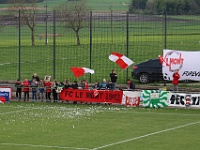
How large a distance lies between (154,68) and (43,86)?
277 inches

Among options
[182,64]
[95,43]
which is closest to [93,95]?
[182,64]

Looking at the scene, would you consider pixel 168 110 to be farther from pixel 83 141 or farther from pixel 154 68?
pixel 83 141

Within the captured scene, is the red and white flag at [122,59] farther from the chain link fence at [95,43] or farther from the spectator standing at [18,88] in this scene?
the spectator standing at [18,88]

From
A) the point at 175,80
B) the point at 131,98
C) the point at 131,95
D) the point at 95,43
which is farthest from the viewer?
the point at 95,43

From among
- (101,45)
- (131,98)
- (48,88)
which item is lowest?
(131,98)

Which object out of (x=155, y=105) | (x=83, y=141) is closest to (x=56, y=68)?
(x=155, y=105)

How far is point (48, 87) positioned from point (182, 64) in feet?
26.0

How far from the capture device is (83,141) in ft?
92.8

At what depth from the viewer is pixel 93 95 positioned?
41812 mm

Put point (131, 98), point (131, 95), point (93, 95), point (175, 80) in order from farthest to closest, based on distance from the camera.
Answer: point (175, 80) → point (93, 95) → point (131, 98) → point (131, 95)

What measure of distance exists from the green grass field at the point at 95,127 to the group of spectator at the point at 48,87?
1.21 metres

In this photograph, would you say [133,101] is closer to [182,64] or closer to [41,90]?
[182,64]

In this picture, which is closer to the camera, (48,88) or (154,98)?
(154,98)

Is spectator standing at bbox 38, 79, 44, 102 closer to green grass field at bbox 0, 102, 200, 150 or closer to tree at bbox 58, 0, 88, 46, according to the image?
green grass field at bbox 0, 102, 200, 150
